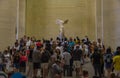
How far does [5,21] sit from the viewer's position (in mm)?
32969

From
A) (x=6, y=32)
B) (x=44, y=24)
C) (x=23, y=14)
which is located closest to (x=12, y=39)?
(x=6, y=32)

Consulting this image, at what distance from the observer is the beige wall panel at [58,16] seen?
43.7 m

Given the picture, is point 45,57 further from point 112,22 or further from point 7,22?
point 7,22

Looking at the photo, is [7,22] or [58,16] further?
[58,16]

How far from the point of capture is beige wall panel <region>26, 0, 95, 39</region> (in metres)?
43.7

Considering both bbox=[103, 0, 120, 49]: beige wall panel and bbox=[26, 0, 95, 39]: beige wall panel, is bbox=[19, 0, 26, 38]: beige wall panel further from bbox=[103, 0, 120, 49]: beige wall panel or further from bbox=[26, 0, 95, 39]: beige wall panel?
bbox=[103, 0, 120, 49]: beige wall panel

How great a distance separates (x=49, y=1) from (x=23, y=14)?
471 centimetres

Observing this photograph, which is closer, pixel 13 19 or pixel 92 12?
pixel 13 19

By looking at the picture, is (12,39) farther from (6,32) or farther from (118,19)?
(118,19)

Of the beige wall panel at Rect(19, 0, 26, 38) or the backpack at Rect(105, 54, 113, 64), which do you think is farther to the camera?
the beige wall panel at Rect(19, 0, 26, 38)

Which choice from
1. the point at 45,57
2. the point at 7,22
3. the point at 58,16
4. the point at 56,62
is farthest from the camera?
the point at 58,16

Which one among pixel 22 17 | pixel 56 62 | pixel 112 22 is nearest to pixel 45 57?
pixel 56 62

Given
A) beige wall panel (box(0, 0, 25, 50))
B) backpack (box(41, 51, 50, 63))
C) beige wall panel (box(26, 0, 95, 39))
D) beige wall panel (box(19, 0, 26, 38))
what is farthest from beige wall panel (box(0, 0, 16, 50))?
backpack (box(41, 51, 50, 63))

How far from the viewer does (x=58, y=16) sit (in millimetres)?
44500
